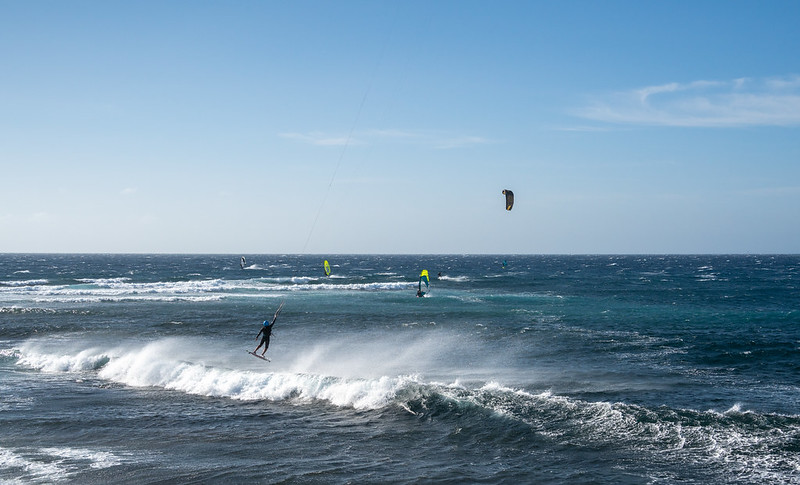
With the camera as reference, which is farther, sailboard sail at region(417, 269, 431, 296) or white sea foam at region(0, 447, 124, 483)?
sailboard sail at region(417, 269, 431, 296)

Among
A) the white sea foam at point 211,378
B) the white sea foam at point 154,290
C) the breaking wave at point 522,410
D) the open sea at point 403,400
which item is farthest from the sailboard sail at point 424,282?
the breaking wave at point 522,410

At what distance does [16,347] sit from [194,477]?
2050cm

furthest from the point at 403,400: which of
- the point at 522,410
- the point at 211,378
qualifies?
the point at 211,378

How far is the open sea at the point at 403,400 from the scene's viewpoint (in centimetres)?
1245

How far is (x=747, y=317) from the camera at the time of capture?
37.2m

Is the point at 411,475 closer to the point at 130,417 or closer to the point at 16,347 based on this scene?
the point at 130,417

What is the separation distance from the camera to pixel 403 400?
17406mm

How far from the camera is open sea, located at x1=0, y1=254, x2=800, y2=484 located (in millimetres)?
12453

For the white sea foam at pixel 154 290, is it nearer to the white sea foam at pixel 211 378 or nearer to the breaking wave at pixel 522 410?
the white sea foam at pixel 211 378

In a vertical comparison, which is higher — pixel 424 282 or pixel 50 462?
pixel 424 282

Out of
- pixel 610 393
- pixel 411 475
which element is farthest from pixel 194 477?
pixel 610 393

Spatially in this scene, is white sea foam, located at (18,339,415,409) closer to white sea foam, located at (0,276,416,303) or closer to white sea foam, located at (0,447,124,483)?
white sea foam, located at (0,447,124,483)

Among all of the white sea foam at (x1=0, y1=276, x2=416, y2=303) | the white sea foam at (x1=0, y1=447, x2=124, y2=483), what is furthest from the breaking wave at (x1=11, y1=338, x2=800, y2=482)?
the white sea foam at (x1=0, y1=276, x2=416, y2=303)

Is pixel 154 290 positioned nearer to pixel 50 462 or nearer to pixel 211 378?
pixel 211 378
